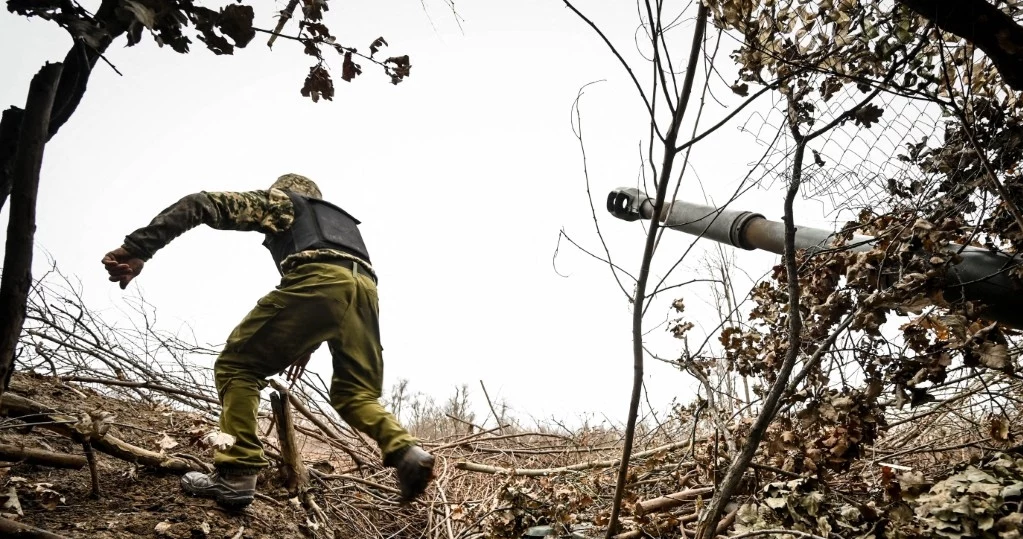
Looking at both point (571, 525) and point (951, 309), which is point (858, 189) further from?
point (571, 525)

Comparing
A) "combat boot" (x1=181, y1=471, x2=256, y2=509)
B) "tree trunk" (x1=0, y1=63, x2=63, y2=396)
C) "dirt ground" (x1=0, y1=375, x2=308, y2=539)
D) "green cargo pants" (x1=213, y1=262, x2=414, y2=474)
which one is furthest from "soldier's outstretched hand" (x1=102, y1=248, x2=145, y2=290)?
"tree trunk" (x1=0, y1=63, x2=63, y2=396)

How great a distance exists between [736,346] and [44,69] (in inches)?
103

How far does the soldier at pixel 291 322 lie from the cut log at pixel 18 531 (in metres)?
0.81

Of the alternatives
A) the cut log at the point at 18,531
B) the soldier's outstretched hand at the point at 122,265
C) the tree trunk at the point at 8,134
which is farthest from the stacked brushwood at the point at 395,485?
the tree trunk at the point at 8,134

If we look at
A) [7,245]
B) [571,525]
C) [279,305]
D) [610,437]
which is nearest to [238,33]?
[7,245]

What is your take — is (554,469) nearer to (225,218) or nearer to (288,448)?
(288,448)

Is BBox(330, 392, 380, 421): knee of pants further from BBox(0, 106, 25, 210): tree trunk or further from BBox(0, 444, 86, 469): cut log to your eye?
BBox(0, 106, 25, 210): tree trunk

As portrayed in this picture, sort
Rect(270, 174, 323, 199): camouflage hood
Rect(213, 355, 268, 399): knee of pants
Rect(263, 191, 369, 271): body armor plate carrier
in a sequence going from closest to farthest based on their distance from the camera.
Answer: Rect(213, 355, 268, 399): knee of pants → Rect(263, 191, 369, 271): body armor plate carrier → Rect(270, 174, 323, 199): camouflage hood

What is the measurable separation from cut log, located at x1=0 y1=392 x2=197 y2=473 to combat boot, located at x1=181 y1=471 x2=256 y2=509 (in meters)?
0.20

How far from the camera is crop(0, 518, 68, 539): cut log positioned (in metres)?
1.52

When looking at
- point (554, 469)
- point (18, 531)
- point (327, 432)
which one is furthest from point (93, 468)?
point (554, 469)

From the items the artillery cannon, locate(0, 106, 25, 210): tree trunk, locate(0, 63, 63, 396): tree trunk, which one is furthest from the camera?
the artillery cannon

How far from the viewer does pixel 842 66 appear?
220 centimetres

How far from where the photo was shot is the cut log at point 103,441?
240cm
